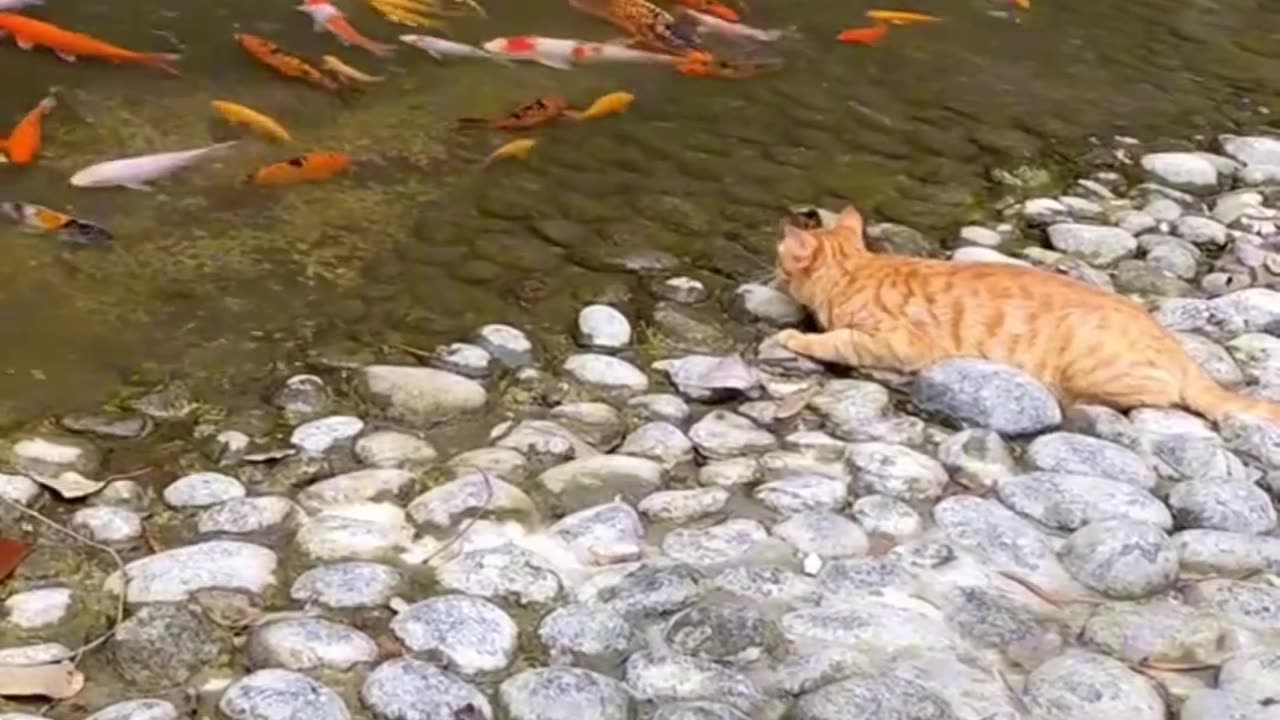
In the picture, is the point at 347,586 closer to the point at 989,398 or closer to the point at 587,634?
the point at 587,634

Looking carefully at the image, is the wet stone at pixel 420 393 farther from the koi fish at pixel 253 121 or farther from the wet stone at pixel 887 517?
the koi fish at pixel 253 121

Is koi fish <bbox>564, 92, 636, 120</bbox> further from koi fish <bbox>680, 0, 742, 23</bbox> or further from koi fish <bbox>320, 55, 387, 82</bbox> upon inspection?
koi fish <bbox>680, 0, 742, 23</bbox>

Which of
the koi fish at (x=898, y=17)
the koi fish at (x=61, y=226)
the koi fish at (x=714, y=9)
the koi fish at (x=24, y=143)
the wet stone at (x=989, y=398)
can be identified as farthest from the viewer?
the koi fish at (x=898, y=17)

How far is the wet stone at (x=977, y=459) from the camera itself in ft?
13.0

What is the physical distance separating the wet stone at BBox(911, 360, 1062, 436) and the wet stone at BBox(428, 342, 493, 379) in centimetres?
105

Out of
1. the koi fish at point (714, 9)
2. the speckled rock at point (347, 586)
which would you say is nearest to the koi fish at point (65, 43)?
the koi fish at point (714, 9)

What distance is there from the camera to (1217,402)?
429 cm

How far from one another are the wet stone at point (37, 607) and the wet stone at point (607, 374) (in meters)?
1.45

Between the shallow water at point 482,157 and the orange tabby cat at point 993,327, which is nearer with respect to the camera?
the orange tabby cat at point 993,327

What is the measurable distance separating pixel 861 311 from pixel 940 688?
5.66 feet

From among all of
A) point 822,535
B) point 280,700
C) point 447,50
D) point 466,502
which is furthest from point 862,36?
point 280,700

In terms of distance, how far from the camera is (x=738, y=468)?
392 centimetres

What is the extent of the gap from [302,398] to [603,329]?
84 cm

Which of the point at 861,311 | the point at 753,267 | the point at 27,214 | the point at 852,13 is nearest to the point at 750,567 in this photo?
the point at 861,311
